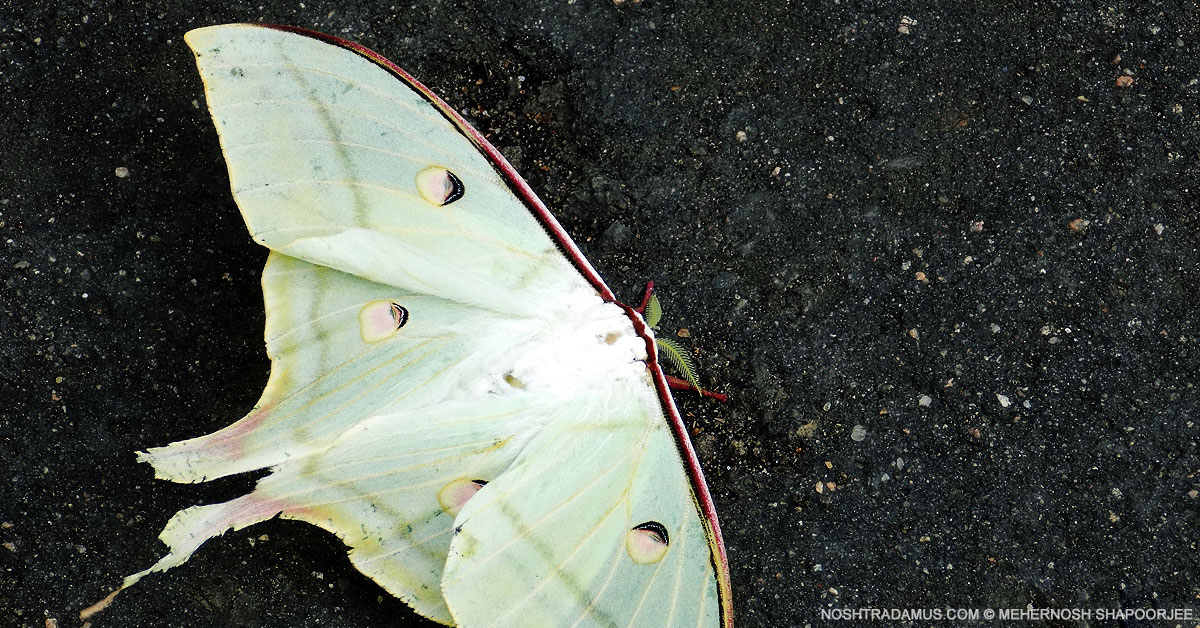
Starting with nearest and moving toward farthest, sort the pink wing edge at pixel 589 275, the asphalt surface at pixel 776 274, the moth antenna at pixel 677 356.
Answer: the pink wing edge at pixel 589 275 < the moth antenna at pixel 677 356 < the asphalt surface at pixel 776 274

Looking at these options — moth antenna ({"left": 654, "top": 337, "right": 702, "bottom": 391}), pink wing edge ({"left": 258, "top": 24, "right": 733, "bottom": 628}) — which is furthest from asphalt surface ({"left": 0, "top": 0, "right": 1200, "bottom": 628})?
pink wing edge ({"left": 258, "top": 24, "right": 733, "bottom": 628})

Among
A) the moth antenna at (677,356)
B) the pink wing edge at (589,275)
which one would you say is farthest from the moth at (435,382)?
the moth antenna at (677,356)

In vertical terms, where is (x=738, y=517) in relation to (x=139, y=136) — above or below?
below

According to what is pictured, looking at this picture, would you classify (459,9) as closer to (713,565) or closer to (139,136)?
(139,136)

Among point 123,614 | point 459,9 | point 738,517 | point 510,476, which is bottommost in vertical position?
point 123,614

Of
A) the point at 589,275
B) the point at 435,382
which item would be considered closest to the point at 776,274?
the point at 589,275

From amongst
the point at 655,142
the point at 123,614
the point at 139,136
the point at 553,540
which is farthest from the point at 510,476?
the point at 139,136

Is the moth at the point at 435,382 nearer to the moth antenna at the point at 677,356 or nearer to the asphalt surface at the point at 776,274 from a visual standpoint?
the moth antenna at the point at 677,356
